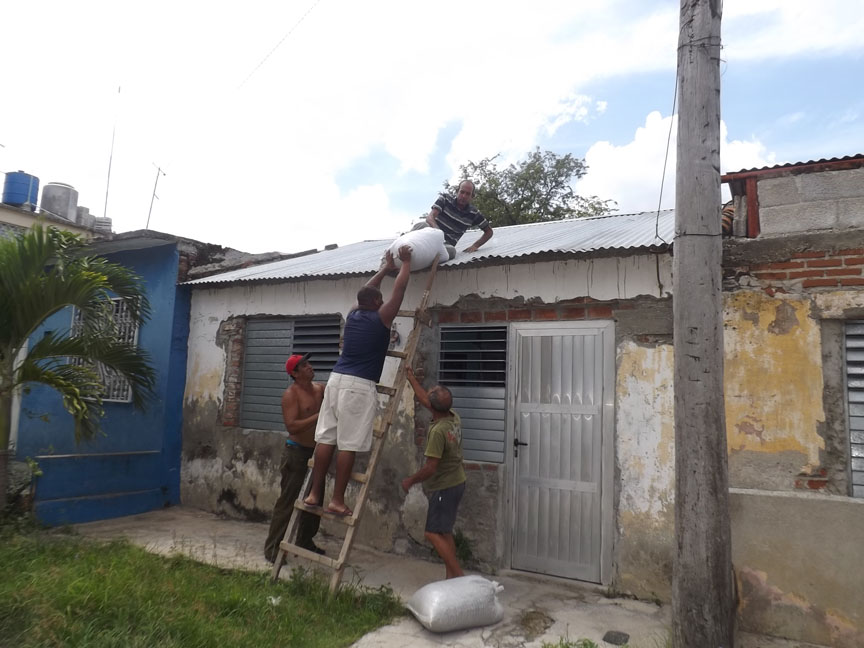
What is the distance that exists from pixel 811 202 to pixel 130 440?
7.79 m

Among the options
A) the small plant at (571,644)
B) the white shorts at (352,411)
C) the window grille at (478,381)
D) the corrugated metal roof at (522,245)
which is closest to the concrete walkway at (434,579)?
the small plant at (571,644)

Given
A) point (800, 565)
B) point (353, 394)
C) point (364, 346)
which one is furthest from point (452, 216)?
point (800, 565)

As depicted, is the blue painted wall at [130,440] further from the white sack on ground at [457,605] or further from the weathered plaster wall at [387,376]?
the white sack on ground at [457,605]

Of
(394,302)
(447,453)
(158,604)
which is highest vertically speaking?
(394,302)

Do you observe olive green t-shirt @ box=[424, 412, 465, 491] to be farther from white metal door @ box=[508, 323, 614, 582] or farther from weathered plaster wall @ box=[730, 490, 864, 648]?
weathered plaster wall @ box=[730, 490, 864, 648]

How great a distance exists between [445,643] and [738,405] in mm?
2505

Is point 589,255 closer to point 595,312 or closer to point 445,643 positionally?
point 595,312

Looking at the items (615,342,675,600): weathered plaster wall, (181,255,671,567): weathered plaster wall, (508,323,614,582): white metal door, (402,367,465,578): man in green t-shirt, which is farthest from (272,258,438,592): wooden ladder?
(615,342,675,600): weathered plaster wall

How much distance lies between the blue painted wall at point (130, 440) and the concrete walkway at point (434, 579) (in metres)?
0.38

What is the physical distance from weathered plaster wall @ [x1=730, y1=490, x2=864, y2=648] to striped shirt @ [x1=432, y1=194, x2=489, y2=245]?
3.32 meters

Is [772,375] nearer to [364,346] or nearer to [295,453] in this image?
[364,346]

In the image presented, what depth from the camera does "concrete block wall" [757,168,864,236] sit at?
13.4 ft

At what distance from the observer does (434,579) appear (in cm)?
514

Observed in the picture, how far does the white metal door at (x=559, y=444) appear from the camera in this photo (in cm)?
502
